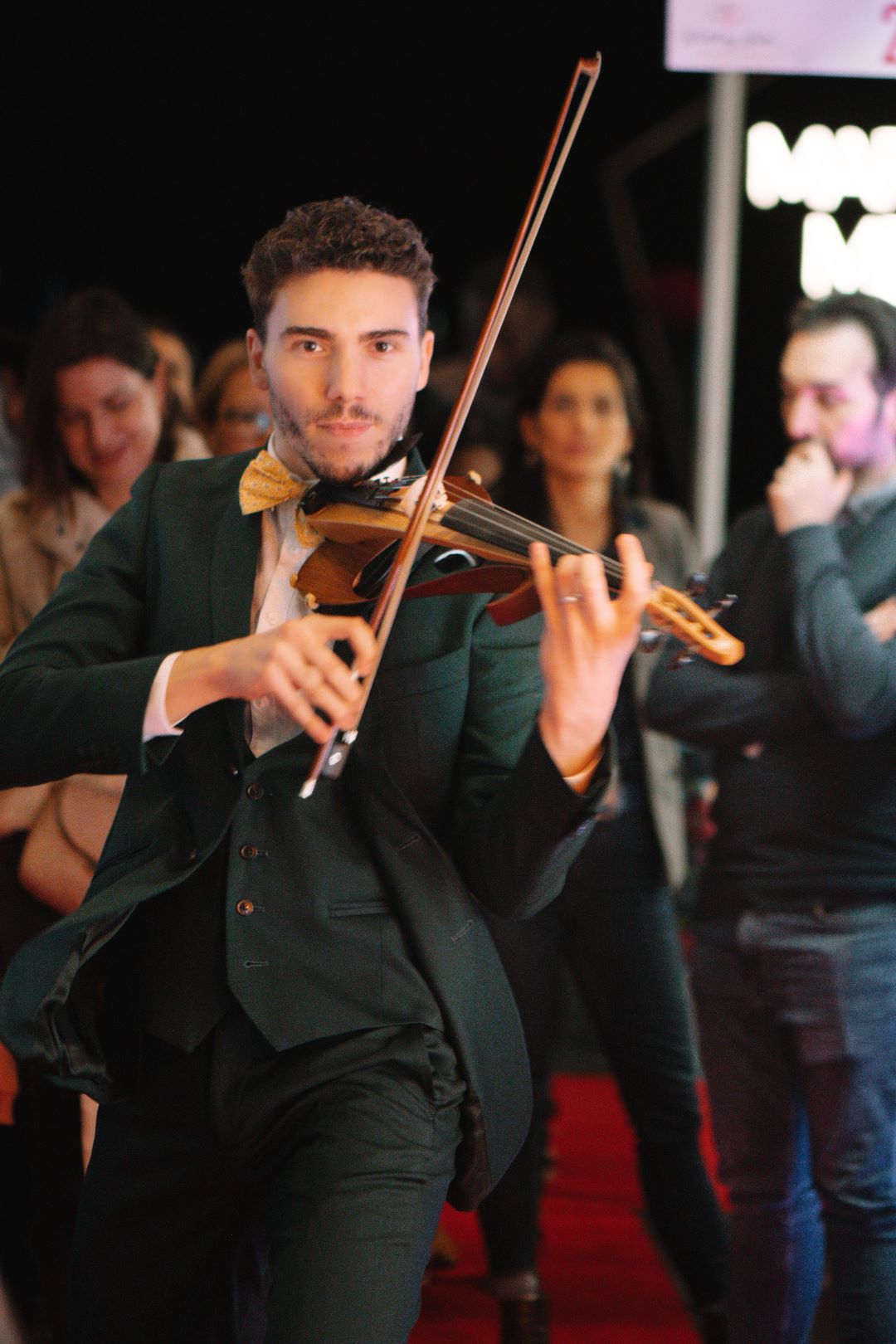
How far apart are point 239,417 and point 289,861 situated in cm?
213

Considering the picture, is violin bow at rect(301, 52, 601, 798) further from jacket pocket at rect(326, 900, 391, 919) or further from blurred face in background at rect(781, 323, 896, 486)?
blurred face in background at rect(781, 323, 896, 486)

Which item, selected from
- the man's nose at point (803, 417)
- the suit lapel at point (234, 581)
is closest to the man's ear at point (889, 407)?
the man's nose at point (803, 417)

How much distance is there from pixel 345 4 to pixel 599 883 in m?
6.07

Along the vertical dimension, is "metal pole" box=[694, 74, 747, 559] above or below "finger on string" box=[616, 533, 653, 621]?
above

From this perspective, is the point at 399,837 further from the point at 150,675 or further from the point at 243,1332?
the point at 243,1332

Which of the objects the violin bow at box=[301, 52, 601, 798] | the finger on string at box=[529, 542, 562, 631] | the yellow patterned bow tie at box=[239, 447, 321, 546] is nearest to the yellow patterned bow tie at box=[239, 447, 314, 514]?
the yellow patterned bow tie at box=[239, 447, 321, 546]

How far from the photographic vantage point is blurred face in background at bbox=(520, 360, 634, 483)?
3414mm

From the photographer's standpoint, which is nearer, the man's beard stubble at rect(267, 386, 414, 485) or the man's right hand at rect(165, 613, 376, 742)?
the man's right hand at rect(165, 613, 376, 742)

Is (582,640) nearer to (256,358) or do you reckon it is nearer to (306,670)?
(306,670)

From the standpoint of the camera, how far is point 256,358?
1.97m

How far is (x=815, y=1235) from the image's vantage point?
8.38ft

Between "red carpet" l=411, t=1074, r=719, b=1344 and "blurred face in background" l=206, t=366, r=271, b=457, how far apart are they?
6.13ft

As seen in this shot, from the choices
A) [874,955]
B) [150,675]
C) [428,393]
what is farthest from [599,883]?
[428,393]

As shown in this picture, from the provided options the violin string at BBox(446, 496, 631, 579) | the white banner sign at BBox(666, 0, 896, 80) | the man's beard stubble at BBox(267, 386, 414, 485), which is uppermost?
the white banner sign at BBox(666, 0, 896, 80)
